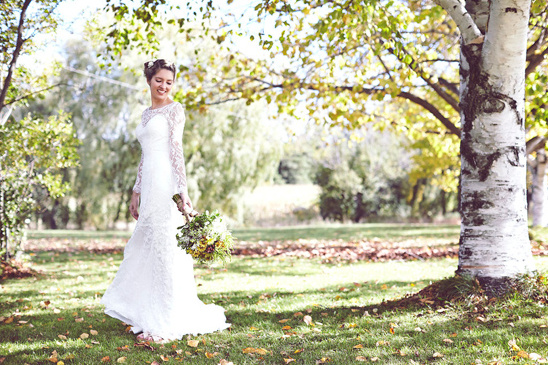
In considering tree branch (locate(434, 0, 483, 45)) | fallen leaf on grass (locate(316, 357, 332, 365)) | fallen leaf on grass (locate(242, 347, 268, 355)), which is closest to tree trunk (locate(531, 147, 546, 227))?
tree branch (locate(434, 0, 483, 45))

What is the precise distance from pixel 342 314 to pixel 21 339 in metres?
3.33

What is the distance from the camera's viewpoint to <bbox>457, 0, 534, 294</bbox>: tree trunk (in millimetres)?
4680

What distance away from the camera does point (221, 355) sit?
3809 mm

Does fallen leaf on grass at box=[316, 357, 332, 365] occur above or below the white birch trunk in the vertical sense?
below

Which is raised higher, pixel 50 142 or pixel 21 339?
pixel 50 142

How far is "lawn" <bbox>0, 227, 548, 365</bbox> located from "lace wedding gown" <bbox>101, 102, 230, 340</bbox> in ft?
0.80

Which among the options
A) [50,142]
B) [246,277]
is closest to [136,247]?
[246,277]

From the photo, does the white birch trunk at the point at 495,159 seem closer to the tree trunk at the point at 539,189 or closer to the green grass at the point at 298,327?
the green grass at the point at 298,327

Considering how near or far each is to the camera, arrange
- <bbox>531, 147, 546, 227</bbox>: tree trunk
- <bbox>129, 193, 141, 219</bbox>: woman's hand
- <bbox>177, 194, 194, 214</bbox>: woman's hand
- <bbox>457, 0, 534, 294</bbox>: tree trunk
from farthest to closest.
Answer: <bbox>531, 147, 546, 227</bbox>: tree trunk < <bbox>457, 0, 534, 294</bbox>: tree trunk < <bbox>129, 193, 141, 219</bbox>: woman's hand < <bbox>177, 194, 194, 214</bbox>: woman's hand

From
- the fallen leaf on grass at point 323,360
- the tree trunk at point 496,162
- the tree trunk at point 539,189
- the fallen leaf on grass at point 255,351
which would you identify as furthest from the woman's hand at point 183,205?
the tree trunk at point 539,189

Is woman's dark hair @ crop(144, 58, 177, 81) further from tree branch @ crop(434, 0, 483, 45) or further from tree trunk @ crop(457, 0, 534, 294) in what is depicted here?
tree trunk @ crop(457, 0, 534, 294)

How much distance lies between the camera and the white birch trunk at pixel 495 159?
468cm

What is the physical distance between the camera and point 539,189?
13.8 m

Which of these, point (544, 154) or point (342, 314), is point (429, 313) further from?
point (544, 154)
